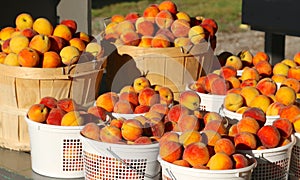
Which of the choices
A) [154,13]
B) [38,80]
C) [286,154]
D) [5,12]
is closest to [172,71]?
[154,13]

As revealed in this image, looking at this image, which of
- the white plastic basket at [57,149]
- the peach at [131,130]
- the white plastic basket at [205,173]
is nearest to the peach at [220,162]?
the white plastic basket at [205,173]

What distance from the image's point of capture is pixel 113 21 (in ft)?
9.00

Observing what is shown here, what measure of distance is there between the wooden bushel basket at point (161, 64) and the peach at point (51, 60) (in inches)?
12.8

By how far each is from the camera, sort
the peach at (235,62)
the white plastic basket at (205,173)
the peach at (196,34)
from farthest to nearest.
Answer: the peach at (235,62) → the peach at (196,34) → the white plastic basket at (205,173)

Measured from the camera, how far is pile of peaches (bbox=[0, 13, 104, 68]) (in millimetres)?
2246

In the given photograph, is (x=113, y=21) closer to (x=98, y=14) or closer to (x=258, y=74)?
(x=258, y=74)

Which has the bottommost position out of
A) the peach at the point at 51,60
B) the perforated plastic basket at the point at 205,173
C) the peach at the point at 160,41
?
the perforated plastic basket at the point at 205,173

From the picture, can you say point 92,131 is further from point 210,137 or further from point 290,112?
point 290,112

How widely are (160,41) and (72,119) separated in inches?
24.1

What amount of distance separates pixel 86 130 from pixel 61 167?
222 millimetres

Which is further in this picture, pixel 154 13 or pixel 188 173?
pixel 154 13

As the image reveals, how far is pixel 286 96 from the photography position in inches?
84.2

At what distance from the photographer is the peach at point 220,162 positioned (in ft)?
5.51

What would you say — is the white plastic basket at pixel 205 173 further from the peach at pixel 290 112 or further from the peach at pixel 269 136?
the peach at pixel 290 112
